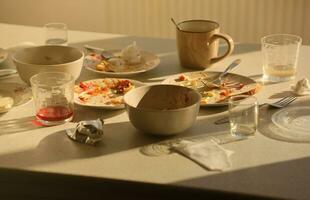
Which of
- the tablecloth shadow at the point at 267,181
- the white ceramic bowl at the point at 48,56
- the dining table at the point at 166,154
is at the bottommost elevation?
the tablecloth shadow at the point at 267,181

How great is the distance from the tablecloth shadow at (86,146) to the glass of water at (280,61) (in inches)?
13.2

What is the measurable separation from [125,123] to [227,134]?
0.74 ft

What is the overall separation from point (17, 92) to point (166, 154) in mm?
496

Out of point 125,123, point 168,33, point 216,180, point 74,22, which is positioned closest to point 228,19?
point 168,33

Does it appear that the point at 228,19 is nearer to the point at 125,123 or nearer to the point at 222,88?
the point at 222,88

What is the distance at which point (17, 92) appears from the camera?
1555 mm

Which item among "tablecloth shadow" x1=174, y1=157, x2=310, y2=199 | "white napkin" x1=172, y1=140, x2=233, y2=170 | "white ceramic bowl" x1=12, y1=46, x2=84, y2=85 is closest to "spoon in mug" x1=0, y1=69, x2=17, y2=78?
"white ceramic bowl" x1=12, y1=46, x2=84, y2=85

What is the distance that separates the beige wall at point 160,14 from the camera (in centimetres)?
305

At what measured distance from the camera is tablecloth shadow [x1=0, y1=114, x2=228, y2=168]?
4.04ft

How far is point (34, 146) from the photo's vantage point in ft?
4.22

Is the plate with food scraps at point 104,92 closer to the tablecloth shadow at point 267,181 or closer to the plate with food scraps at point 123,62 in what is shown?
the plate with food scraps at point 123,62

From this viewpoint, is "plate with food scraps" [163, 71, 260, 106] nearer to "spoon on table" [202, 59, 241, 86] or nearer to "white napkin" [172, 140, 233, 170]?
"spoon on table" [202, 59, 241, 86]

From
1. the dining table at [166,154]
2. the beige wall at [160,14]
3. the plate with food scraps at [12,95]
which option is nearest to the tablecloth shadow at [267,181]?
the dining table at [166,154]

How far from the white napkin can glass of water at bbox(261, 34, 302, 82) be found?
16.7 inches
